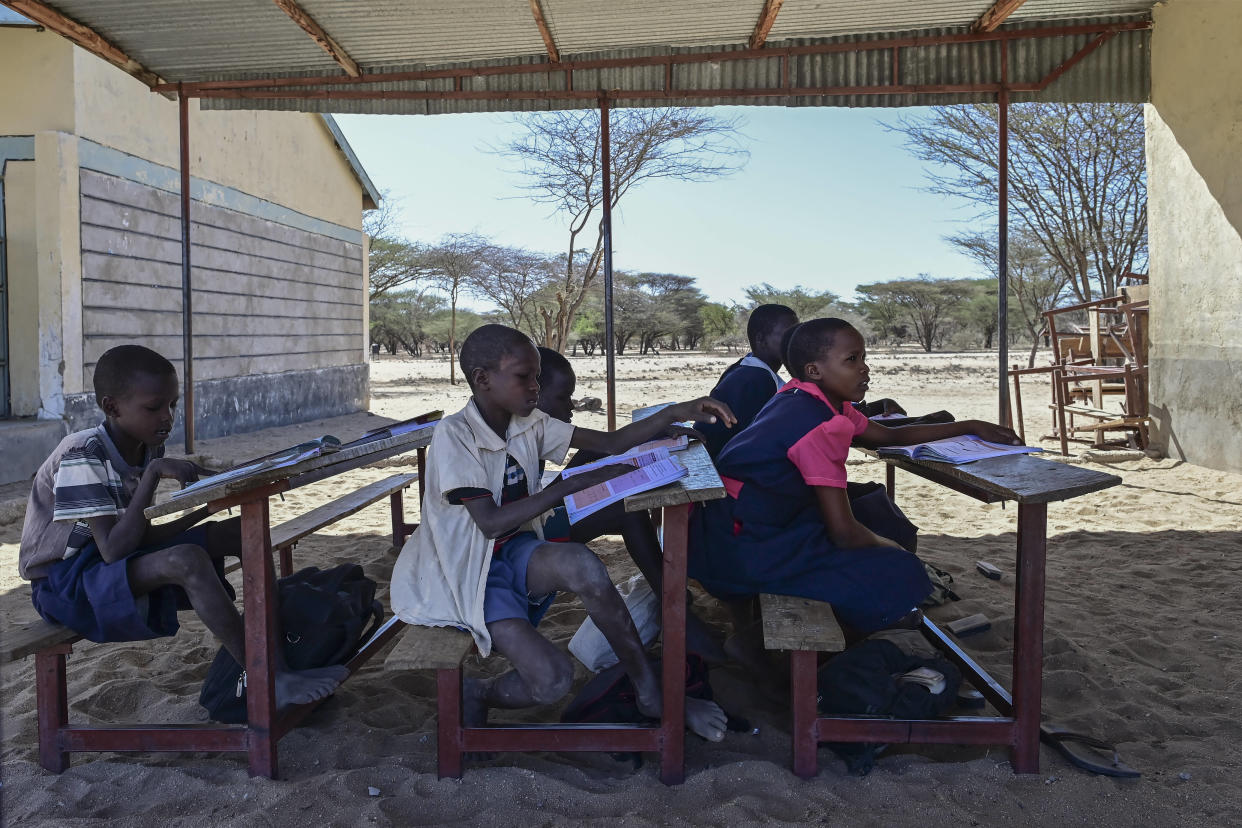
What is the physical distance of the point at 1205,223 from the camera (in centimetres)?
682

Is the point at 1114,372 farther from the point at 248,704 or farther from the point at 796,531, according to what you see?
the point at 248,704

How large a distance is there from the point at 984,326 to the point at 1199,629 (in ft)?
149

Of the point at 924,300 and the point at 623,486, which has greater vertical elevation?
the point at 924,300

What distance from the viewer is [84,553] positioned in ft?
8.01

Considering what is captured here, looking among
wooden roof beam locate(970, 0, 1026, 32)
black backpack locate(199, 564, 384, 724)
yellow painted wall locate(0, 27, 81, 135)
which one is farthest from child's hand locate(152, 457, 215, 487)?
yellow painted wall locate(0, 27, 81, 135)

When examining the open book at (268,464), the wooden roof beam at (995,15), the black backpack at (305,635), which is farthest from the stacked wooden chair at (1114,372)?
the open book at (268,464)

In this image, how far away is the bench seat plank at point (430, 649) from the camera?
2.17m

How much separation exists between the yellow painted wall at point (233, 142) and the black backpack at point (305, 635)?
23.8 ft

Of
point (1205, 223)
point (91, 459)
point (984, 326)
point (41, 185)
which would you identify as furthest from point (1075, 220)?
point (984, 326)

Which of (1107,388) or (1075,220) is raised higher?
(1075,220)

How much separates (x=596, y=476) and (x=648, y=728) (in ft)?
2.32

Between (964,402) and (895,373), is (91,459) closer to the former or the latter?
(964,402)

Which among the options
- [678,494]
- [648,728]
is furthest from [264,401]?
[678,494]

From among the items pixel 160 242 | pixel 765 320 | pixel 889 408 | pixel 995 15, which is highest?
pixel 995 15
